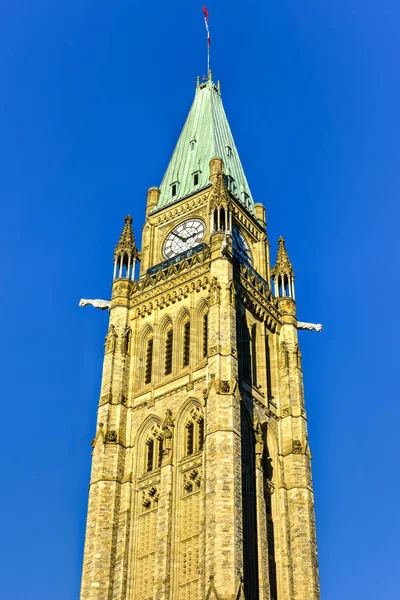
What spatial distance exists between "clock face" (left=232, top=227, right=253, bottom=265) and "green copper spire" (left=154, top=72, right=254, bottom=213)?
3.44m

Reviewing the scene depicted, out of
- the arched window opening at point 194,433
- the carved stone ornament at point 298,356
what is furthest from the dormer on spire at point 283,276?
the arched window opening at point 194,433

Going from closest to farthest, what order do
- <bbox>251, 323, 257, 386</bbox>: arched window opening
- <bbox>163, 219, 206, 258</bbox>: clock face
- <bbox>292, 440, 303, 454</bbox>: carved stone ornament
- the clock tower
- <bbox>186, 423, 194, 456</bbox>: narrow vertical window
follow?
1. the clock tower
2. <bbox>186, 423, 194, 456</bbox>: narrow vertical window
3. <bbox>292, 440, 303, 454</bbox>: carved stone ornament
4. <bbox>251, 323, 257, 386</bbox>: arched window opening
5. <bbox>163, 219, 206, 258</bbox>: clock face

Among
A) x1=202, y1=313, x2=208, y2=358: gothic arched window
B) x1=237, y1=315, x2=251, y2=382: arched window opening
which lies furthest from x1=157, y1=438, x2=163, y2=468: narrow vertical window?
x1=237, y1=315, x2=251, y2=382: arched window opening

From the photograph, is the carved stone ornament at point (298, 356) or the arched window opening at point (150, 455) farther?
the carved stone ornament at point (298, 356)

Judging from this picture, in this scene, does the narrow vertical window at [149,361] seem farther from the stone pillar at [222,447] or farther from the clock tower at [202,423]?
the stone pillar at [222,447]

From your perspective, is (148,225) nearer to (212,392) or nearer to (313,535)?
(212,392)

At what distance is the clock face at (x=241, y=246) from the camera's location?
63469mm

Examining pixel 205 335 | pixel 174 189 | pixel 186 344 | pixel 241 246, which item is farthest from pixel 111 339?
pixel 174 189

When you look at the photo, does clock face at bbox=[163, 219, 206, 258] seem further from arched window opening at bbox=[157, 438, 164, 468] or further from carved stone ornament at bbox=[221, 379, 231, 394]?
arched window opening at bbox=[157, 438, 164, 468]

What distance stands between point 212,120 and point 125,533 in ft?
107

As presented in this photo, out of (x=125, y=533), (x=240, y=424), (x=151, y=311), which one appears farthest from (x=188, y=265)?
(x=125, y=533)

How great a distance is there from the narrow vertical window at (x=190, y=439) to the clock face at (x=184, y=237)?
13801mm

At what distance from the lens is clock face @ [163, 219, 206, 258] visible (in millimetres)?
63969

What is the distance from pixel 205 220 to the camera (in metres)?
64.5
